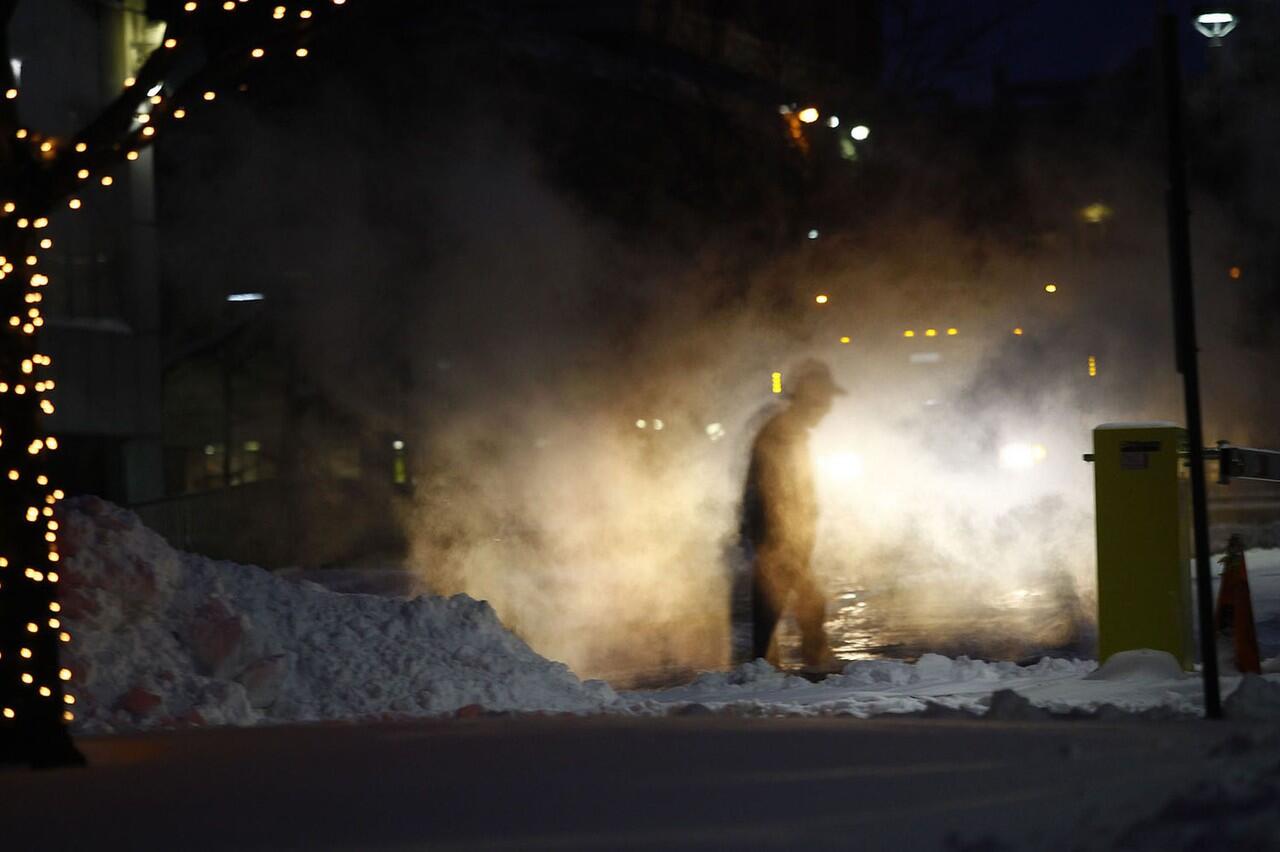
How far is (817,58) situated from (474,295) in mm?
14715

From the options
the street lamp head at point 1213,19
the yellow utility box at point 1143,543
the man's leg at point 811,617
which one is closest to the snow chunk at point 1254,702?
the yellow utility box at point 1143,543

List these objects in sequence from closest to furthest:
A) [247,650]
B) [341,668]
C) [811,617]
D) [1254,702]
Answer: [1254,702] → [247,650] → [341,668] → [811,617]

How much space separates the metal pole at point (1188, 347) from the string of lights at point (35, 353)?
298 centimetres

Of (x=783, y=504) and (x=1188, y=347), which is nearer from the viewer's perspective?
(x=1188, y=347)

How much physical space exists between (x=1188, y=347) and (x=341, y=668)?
416 centimetres

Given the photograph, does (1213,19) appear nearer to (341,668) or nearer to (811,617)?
(811,617)

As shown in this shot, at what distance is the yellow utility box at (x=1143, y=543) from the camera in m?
6.94

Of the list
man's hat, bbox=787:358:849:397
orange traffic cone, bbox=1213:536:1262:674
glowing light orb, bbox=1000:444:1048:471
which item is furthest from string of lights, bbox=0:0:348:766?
A: glowing light orb, bbox=1000:444:1048:471

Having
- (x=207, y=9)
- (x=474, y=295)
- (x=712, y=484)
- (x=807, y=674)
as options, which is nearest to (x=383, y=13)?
(x=474, y=295)

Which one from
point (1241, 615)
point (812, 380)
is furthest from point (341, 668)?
point (1241, 615)

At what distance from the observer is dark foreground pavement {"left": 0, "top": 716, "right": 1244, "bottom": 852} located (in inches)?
140

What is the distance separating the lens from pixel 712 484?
18.0 m

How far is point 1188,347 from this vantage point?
16.2ft

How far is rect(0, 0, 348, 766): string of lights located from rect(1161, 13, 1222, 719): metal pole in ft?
9.78
